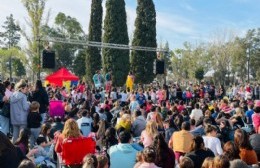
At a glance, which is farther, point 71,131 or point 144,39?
point 144,39

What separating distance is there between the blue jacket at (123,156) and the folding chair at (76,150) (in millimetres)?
444

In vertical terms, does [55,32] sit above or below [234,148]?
above

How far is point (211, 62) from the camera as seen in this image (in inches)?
2702

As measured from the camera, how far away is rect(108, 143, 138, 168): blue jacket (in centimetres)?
714

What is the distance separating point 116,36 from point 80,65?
53.4ft

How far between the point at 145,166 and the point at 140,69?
3997 cm

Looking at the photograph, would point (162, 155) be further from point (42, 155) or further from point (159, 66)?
point (159, 66)

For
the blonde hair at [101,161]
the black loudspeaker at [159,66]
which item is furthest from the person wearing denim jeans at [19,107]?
the black loudspeaker at [159,66]

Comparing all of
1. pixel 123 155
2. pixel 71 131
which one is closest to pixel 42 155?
pixel 71 131

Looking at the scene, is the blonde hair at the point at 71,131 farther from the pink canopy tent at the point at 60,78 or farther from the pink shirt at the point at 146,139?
the pink canopy tent at the point at 60,78

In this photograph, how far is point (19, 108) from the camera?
1152 cm

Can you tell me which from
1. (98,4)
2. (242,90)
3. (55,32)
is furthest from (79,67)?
(242,90)

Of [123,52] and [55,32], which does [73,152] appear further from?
[55,32]

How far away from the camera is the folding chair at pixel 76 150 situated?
695 cm
